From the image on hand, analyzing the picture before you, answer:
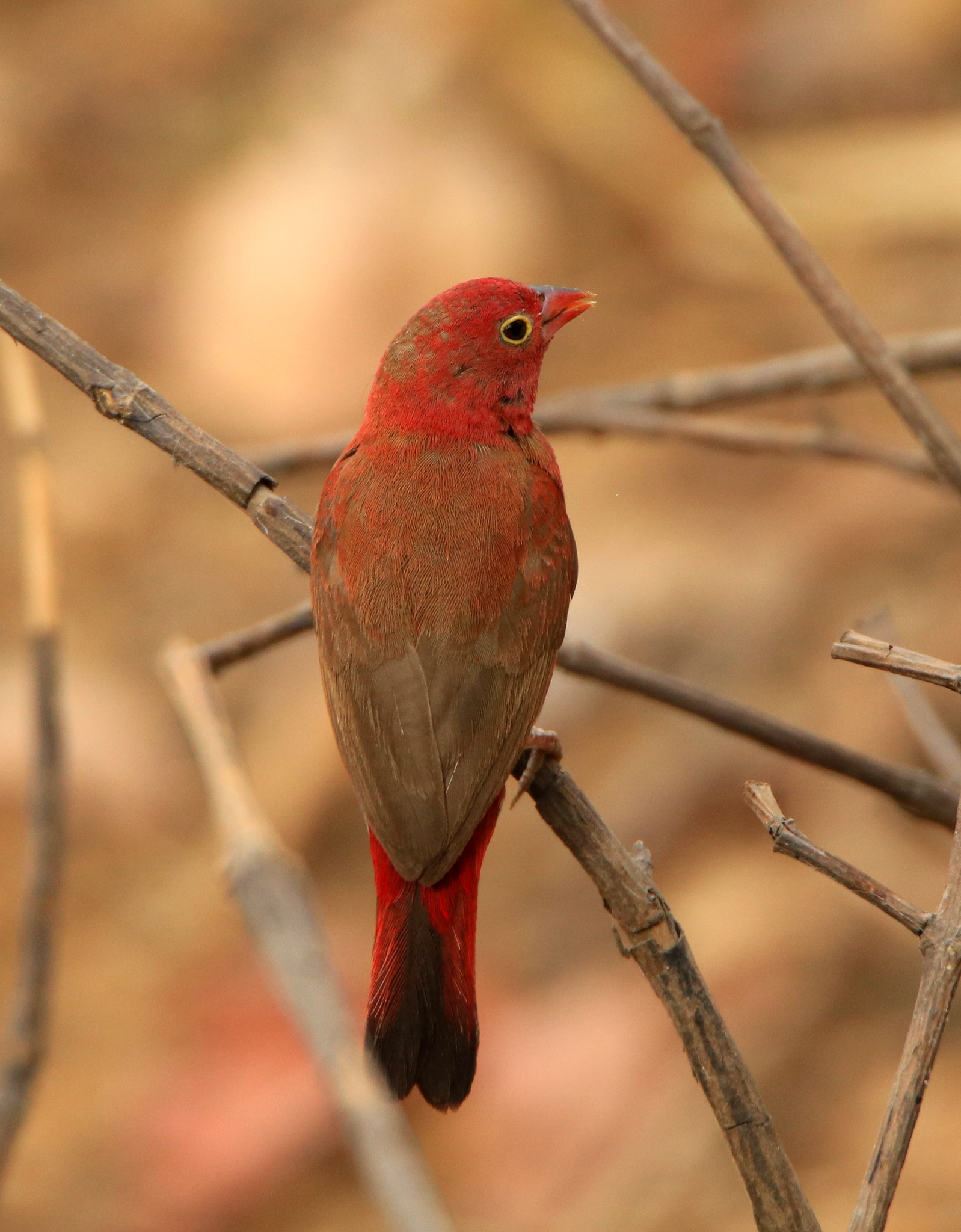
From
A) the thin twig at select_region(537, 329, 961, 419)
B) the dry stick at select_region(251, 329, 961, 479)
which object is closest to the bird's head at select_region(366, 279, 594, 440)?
the dry stick at select_region(251, 329, 961, 479)

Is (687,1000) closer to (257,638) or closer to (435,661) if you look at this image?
(435,661)

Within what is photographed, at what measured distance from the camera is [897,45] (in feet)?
18.2

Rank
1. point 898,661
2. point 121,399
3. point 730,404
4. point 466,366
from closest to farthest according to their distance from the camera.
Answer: point 898,661
point 121,399
point 466,366
point 730,404

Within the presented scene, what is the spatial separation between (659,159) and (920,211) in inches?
42.1

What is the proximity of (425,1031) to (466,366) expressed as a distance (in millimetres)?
1056

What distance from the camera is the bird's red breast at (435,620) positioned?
74.3 inches

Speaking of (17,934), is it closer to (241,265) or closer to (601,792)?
(601,792)

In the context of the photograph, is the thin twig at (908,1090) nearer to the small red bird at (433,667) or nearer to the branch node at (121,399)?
the small red bird at (433,667)

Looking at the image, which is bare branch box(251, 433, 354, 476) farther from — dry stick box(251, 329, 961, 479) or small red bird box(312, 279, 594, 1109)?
small red bird box(312, 279, 594, 1109)

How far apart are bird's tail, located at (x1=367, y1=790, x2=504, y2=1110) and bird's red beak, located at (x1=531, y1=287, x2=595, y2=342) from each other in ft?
3.30

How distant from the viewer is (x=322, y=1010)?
0.80 meters

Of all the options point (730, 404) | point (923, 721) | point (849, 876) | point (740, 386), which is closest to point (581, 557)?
point (730, 404)

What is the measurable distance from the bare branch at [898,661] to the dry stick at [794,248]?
570mm

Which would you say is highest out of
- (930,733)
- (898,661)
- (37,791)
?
(37,791)
